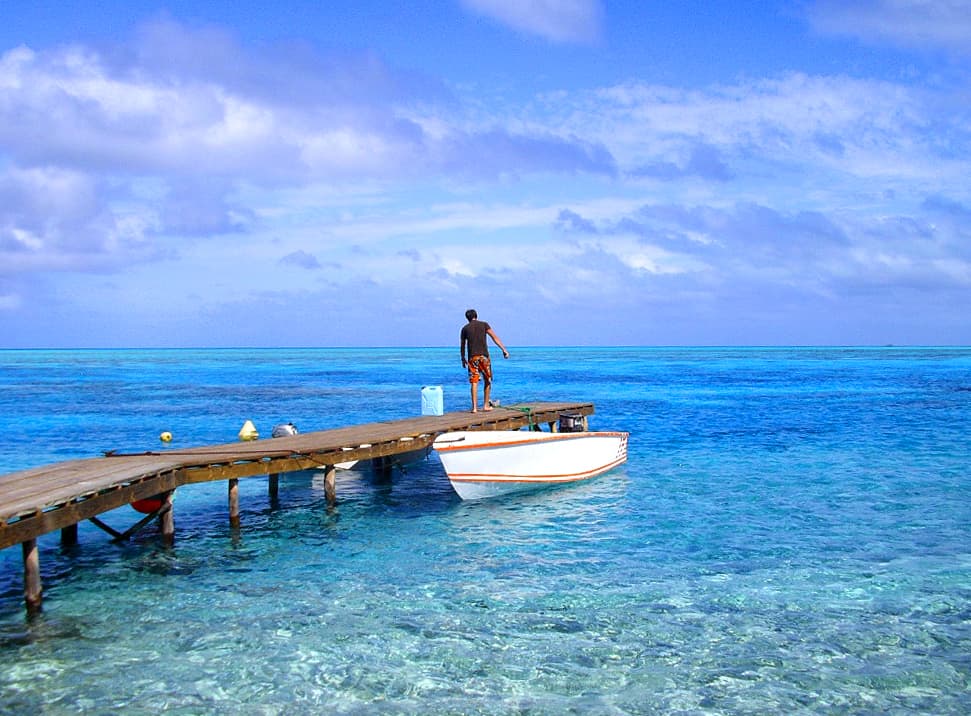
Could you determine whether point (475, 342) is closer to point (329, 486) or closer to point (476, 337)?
point (476, 337)

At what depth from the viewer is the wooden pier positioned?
9.89m

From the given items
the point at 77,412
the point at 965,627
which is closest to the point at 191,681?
the point at 965,627

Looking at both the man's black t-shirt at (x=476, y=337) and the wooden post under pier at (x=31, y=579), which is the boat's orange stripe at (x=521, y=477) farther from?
the wooden post under pier at (x=31, y=579)

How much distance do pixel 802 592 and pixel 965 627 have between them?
1845 millimetres

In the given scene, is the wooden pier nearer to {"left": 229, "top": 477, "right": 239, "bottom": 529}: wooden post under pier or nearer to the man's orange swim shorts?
{"left": 229, "top": 477, "right": 239, "bottom": 529}: wooden post under pier

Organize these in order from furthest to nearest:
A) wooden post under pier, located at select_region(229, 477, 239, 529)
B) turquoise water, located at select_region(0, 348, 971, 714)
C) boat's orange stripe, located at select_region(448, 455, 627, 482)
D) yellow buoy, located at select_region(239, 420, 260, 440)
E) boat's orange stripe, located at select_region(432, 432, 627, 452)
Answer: yellow buoy, located at select_region(239, 420, 260, 440), boat's orange stripe, located at select_region(448, 455, 627, 482), boat's orange stripe, located at select_region(432, 432, 627, 452), wooden post under pier, located at select_region(229, 477, 239, 529), turquoise water, located at select_region(0, 348, 971, 714)

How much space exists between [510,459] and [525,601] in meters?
6.18

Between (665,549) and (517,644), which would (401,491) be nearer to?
(665,549)

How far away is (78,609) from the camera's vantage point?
396 inches

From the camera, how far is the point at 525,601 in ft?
33.4

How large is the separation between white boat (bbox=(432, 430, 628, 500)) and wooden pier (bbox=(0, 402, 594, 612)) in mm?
1546

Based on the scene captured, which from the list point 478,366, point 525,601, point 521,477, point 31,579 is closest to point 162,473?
point 31,579

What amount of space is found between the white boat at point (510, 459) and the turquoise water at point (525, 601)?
21.8 inches

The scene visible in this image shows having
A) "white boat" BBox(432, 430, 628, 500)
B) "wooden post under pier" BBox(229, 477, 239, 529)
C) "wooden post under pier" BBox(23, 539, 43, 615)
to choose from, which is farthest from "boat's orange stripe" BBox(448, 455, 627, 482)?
"wooden post under pier" BBox(23, 539, 43, 615)
